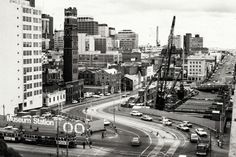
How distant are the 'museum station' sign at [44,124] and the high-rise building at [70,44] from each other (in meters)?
37.6

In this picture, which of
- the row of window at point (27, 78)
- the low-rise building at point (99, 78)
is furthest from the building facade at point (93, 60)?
the row of window at point (27, 78)

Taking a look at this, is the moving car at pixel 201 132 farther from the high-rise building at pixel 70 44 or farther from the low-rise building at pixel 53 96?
the high-rise building at pixel 70 44

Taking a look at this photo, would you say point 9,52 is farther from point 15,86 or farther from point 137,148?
point 137,148

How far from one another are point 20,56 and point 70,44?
21360mm

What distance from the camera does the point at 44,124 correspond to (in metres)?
50.2

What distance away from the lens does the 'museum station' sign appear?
47969 millimetres

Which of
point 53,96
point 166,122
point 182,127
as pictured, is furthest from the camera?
point 53,96

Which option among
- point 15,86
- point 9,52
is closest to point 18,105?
point 15,86

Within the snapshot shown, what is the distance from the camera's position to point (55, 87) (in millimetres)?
83625

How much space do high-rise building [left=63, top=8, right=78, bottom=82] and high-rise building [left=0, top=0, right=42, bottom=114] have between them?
14.1 metres

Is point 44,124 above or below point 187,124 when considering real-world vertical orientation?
above

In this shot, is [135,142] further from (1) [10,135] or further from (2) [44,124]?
(1) [10,135]

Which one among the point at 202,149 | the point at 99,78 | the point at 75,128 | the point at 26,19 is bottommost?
the point at 202,149

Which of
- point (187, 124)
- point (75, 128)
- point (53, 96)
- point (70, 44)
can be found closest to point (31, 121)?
point (75, 128)
